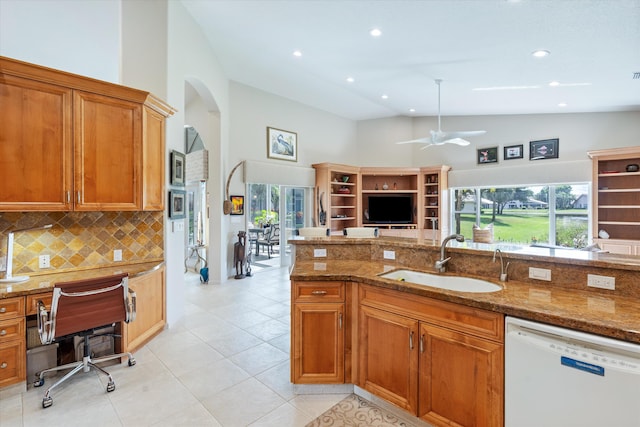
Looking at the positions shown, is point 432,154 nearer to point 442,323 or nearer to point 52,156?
point 442,323

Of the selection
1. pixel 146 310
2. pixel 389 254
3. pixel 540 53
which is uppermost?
pixel 540 53

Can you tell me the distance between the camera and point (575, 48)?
12.1 ft

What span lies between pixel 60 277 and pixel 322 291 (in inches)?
94.4

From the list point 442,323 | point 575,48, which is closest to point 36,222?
point 442,323

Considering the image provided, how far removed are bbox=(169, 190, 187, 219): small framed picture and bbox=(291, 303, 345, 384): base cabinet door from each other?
7.33 ft

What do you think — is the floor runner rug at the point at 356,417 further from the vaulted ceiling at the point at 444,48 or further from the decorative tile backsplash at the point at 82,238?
the vaulted ceiling at the point at 444,48

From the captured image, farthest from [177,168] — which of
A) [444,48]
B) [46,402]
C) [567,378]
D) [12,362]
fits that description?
[567,378]

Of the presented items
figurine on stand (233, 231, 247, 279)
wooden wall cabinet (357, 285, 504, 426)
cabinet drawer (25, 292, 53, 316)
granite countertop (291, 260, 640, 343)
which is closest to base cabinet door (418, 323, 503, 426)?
wooden wall cabinet (357, 285, 504, 426)

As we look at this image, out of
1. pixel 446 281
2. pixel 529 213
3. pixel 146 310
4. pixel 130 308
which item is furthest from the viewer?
pixel 529 213

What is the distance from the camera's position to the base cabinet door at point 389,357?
199cm

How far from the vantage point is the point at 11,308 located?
2354mm

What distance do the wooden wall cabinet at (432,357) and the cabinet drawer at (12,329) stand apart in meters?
2.61

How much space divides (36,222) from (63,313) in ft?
3.63

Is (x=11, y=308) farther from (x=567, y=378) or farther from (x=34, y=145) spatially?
(x=567, y=378)
